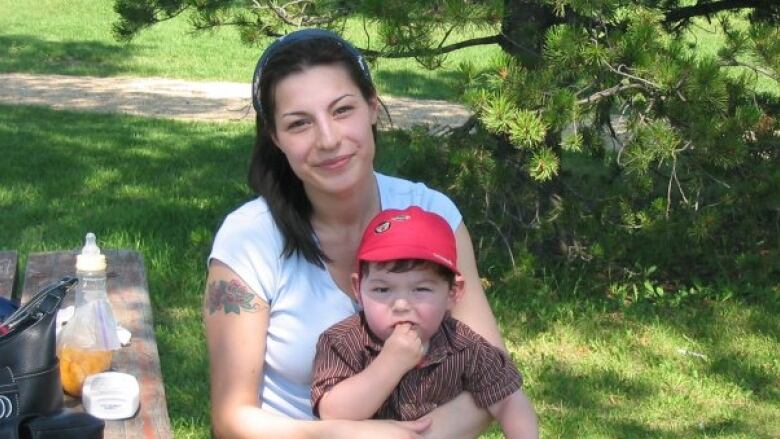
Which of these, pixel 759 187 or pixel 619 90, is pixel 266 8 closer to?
pixel 619 90

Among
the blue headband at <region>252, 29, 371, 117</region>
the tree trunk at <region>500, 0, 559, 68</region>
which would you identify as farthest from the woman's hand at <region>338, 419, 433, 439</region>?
the tree trunk at <region>500, 0, 559, 68</region>

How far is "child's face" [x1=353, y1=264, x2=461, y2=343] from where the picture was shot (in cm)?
245

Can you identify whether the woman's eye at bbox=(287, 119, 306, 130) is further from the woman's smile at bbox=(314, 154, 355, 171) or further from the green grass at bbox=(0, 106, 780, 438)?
the green grass at bbox=(0, 106, 780, 438)

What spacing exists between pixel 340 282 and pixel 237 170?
5444 mm

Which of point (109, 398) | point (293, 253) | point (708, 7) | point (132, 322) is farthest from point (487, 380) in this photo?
point (708, 7)

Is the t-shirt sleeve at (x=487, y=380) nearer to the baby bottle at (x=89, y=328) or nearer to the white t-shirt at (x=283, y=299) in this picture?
the white t-shirt at (x=283, y=299)

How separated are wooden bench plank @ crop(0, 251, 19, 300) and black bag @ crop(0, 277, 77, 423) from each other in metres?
0.91

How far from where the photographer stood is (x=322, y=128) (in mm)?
2557

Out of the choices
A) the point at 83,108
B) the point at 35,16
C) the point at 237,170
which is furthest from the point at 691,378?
the point at 35,16

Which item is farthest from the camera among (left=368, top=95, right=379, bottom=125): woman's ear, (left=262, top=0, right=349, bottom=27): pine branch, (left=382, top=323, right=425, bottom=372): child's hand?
(left=262, top=0, right=349, bottom=27): pine branch

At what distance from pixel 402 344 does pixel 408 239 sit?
0.67 feet

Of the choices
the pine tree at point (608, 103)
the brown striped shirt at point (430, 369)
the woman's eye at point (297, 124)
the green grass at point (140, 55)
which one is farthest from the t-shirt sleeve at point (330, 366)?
the green grass at point (140, 55)

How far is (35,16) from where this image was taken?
17.7 metres

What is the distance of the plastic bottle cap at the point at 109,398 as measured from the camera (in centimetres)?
240
